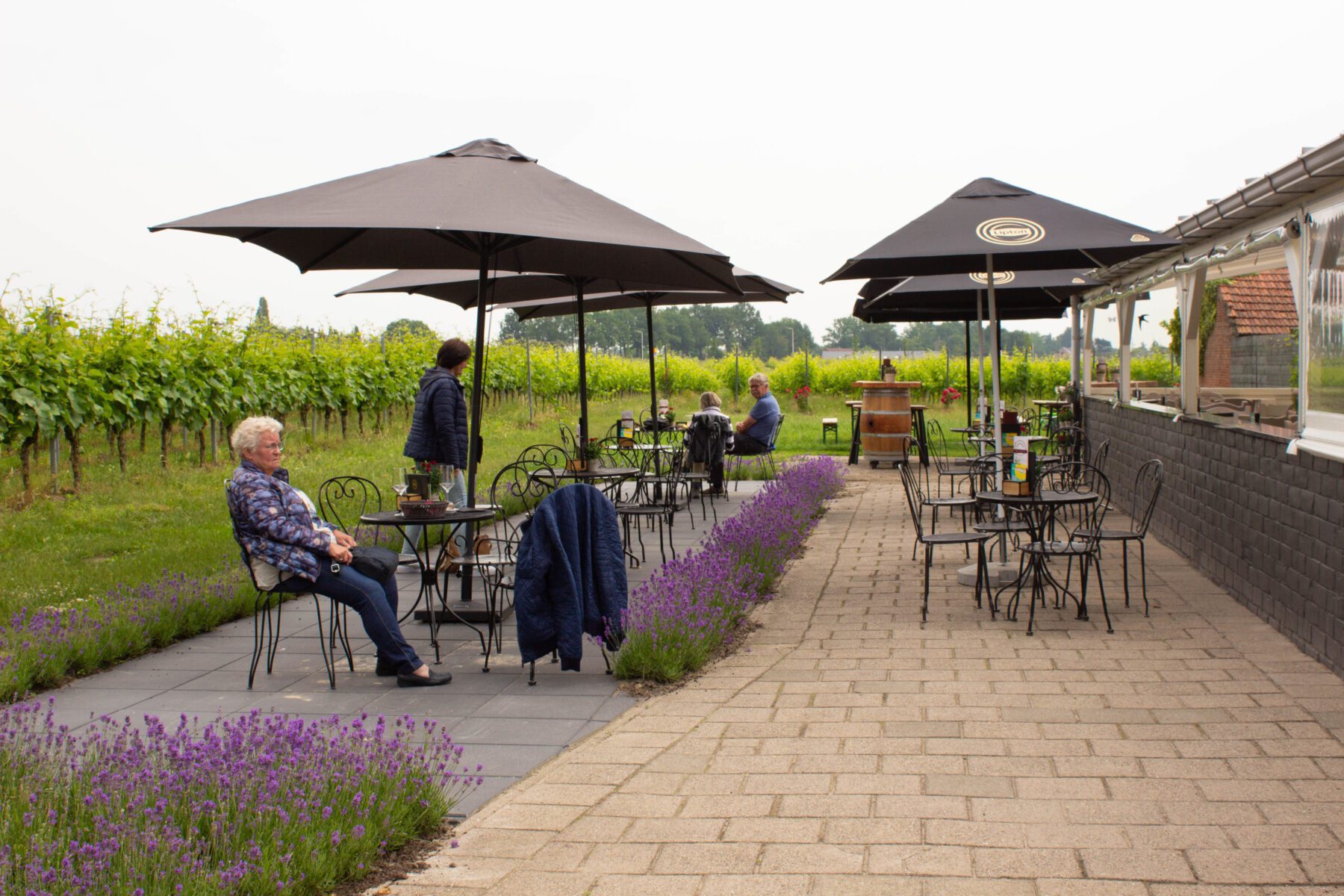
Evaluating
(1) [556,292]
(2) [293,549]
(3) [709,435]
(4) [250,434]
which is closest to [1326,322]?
(2) [293,549]

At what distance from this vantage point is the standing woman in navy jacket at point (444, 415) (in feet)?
24.1

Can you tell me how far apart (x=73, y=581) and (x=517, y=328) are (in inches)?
2653

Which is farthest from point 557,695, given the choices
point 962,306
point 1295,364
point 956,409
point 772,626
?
point 956,409

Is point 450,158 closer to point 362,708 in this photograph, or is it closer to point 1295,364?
point 362,708

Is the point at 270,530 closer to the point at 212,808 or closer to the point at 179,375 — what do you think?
the point at 212,808

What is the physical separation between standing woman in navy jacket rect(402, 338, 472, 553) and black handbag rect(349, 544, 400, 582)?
6.15ft

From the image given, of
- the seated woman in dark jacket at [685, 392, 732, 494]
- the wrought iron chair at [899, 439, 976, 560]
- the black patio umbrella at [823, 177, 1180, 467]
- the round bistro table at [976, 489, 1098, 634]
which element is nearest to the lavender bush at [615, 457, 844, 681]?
the wrought iron chair at [899, 439, 976, 560]

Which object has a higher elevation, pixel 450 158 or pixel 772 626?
pixel 450 158

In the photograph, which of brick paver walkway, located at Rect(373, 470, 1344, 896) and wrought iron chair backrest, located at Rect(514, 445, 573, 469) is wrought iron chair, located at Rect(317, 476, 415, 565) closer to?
wrought iron chair backrest, located at Rect(514, 445, 573, 469)

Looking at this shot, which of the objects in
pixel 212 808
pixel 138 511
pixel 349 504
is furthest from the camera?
pixel 349 504

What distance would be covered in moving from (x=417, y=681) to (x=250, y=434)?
1291mm

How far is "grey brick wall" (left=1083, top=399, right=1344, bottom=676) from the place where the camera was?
203 inches

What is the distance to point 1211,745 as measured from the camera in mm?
4020

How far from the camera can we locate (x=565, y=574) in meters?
5.19
